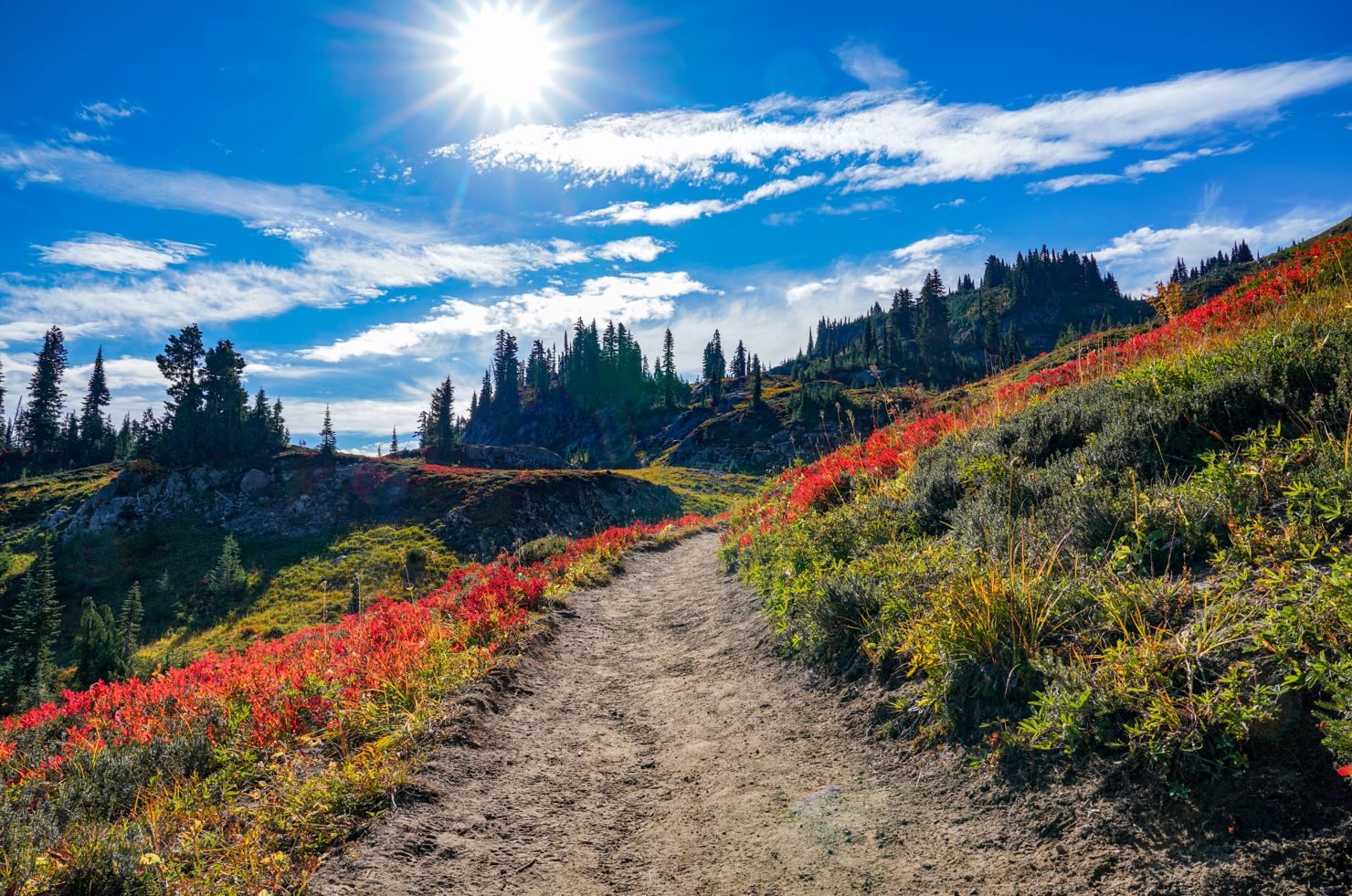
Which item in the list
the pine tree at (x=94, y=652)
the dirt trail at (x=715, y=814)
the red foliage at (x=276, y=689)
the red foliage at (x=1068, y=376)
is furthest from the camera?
the pine tree at (x=94, y=652)

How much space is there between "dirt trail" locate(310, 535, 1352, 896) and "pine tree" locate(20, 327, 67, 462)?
346 feet

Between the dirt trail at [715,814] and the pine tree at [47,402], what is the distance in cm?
10555

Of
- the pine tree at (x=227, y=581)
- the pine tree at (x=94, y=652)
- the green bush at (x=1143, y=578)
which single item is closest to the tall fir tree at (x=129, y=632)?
the pine tree at (x=94, y=652)

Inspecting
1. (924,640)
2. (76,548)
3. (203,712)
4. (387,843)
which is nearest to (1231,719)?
(924,640)

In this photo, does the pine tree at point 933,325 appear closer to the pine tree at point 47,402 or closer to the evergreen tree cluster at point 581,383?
the evergreen tree cluster at point 581,383

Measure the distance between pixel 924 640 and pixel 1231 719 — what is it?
6.87 ft

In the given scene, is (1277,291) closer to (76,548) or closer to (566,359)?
(76,548)

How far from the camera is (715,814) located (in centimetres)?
415

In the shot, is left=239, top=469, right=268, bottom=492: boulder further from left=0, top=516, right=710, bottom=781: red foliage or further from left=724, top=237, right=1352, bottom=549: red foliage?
left=724, top=237, right=1352, bottom=549: red foliage

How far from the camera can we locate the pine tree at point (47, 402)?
73.7m

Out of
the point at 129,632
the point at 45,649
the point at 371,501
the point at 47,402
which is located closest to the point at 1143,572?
the point at 129,632

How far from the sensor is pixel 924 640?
15.3 ft

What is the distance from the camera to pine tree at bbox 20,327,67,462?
242ft

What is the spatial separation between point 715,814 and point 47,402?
11094 centimetres
